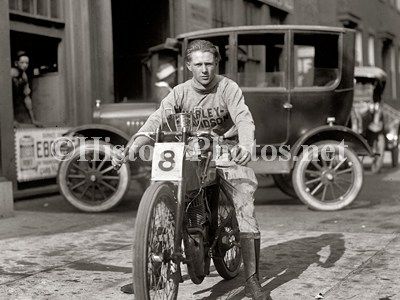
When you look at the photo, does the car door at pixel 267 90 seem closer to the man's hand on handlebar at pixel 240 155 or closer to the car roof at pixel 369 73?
the man's hand on handlebar at pixel 240 155

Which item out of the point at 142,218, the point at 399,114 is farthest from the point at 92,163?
the point at 399,114

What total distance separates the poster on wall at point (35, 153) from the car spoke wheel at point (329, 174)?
367 centimetres

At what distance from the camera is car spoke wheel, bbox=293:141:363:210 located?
7.44 meters

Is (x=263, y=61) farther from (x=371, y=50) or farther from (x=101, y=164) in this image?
(x=371, y=50)

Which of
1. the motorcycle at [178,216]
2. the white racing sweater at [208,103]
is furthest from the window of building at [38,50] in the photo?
the motorcycle at [178,216]

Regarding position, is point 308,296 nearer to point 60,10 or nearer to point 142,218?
point 142,218

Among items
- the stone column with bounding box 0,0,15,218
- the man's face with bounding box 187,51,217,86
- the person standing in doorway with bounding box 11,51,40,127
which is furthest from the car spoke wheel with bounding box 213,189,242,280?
the person standing in doorway with bounding box 11,51,40,127

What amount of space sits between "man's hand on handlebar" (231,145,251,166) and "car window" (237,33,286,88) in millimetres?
4054

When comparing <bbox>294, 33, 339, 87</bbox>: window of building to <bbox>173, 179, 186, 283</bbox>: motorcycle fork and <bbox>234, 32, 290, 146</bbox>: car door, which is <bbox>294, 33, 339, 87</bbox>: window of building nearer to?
<bbox>234, 32, 290, 146</bbox>: car door

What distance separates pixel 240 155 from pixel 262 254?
189 cm

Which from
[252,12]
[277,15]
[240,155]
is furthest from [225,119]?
[277,15]

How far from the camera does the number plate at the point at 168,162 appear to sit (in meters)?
3.41

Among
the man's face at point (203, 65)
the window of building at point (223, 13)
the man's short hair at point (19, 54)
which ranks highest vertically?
the window of building at point (223, 13)

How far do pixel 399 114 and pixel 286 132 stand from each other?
8202mm
